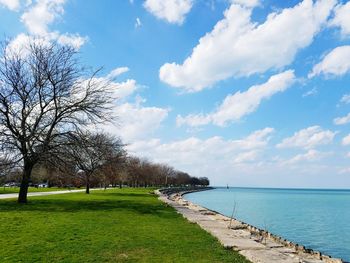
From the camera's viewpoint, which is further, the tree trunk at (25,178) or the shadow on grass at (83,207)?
the tree trunk at (25,178)

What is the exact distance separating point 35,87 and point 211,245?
2058 centimetres

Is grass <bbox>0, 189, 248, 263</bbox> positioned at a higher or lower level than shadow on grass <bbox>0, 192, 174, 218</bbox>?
lower

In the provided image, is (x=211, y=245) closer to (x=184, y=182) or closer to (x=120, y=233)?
Result: (x=120, y=233)

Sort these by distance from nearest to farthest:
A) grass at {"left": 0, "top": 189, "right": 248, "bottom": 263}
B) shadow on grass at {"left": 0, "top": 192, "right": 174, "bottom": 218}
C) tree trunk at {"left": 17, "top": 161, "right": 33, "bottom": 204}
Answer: grass at {"left": 0, "top": 189, "right": 248, "bottom": 263} → shadow on grass at {"left": 0, "top": 192, "right": 174, "bottom": 218} → tree trunk at {"left": 17, "top": 161, "right": 33, "bottom": 204}

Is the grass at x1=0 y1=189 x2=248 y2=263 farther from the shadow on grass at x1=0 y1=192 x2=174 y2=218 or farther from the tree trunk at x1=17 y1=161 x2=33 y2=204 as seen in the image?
the tree trunk at x1=17 y1=161 x2=33 y2=204

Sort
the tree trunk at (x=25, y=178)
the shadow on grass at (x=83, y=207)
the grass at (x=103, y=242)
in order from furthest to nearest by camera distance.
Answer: the tree trunk at (x=25, y=178), the shadow on grass at (x=83, y=207), the grass at (x=103, y=242)

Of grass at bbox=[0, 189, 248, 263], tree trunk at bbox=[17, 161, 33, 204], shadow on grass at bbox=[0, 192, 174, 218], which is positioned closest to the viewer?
grass at bbox=[0, 189, 248, 263]

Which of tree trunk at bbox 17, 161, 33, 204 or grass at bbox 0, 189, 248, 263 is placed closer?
grass at bbox 0, 189, 248, 263

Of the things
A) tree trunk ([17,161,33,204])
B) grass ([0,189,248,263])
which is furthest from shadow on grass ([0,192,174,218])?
grass ([0,189,248,263])

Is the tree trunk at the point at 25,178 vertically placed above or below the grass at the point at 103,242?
above

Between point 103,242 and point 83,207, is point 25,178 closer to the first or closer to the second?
point 83,207

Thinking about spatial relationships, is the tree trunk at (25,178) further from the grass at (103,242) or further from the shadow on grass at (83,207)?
the grass at (103,242)

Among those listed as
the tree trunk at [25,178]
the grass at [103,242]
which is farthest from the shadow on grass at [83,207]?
the grass at [103,242]

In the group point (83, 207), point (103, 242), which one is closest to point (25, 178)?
point (83, 207)
